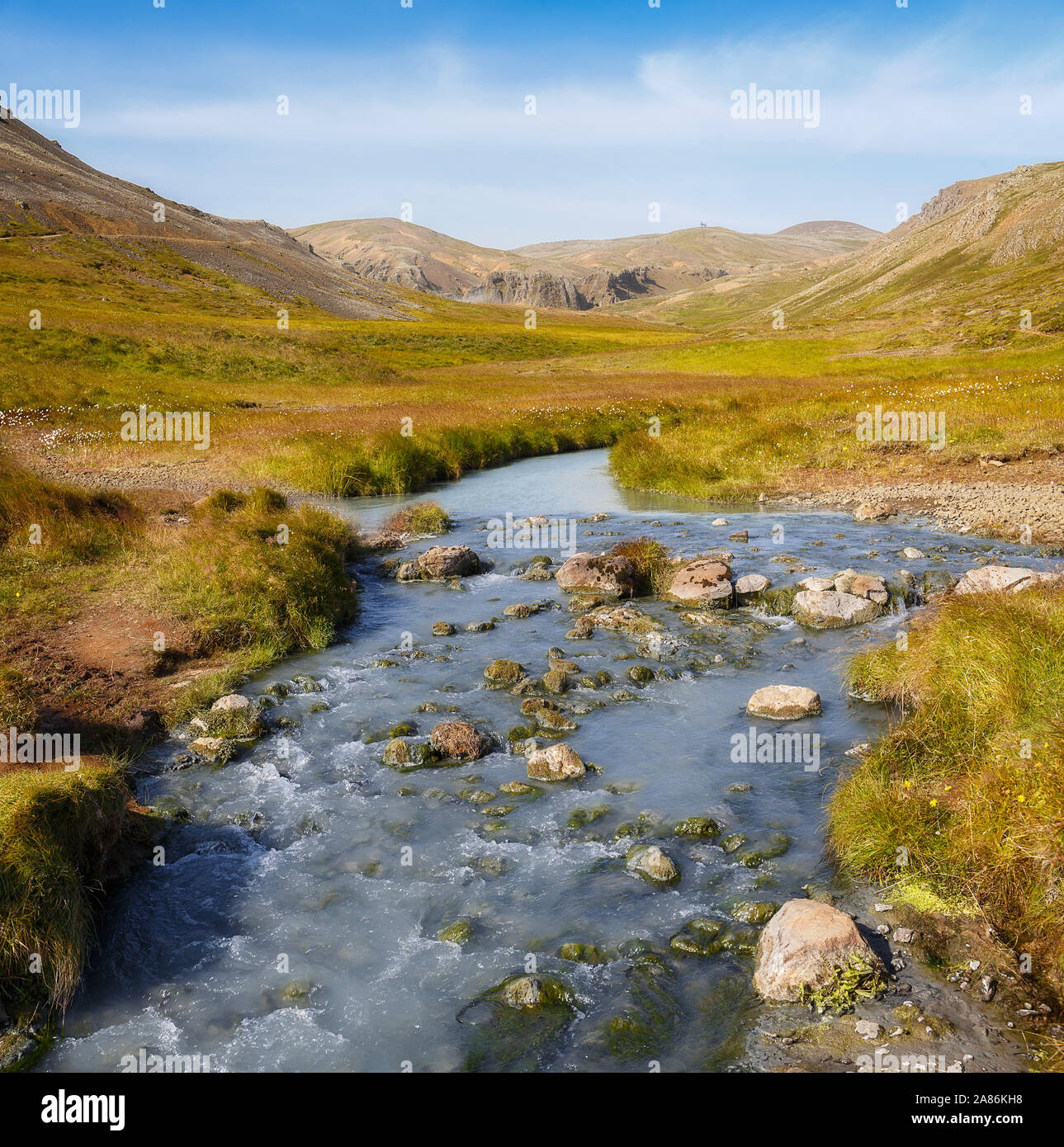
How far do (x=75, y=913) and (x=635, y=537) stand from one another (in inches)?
745

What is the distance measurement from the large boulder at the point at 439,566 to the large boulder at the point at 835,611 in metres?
8.92

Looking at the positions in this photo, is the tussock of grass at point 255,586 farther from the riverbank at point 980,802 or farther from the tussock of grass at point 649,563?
the riverbank at point 980,802

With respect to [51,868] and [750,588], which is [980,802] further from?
[750,588]

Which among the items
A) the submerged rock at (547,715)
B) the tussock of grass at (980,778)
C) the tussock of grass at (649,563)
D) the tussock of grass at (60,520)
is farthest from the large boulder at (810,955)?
the tussock of grass at (60,520)

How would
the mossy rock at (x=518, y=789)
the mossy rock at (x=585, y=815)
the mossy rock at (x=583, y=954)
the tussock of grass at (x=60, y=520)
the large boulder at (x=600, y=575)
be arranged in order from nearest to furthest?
the mossy rock at (x=583, y=954)
the mossy rock at (x=585, y=815)
the mossy rock at (x=518, y=789)
the tussock of grass at (x=60, y=520)
the large boulder at (x=600, y=575)

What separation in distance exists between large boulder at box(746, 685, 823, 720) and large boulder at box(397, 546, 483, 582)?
412 inches

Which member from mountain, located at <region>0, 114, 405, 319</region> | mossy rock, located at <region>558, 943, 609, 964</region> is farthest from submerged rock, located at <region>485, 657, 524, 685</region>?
mountain, located at <region>0, 114, 405, 319</region>

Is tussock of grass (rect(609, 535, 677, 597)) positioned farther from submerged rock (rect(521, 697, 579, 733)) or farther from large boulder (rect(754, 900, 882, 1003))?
large boulder (rect(754, 900, 882, 1003))

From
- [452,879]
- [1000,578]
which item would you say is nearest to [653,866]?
[452,879]

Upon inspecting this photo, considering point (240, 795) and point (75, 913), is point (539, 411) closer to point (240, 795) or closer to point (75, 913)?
point (240, 795)

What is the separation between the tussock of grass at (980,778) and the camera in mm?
7078

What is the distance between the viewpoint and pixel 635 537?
24.3 metres

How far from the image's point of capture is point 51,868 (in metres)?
7.52

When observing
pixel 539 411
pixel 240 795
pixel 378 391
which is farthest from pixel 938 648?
pixel 378 391
